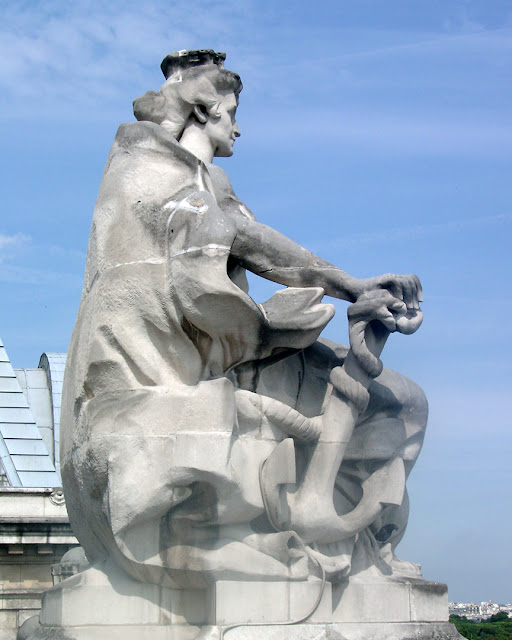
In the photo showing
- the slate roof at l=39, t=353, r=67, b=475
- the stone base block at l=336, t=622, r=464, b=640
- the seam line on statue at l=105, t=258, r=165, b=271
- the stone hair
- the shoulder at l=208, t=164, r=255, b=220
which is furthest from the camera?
the slate roof at l=39, t=353, r=67, b=475

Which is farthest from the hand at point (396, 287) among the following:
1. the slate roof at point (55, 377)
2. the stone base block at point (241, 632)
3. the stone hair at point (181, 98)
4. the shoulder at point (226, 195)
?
the slate roof at point (55, 377)

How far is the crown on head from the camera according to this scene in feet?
26.0

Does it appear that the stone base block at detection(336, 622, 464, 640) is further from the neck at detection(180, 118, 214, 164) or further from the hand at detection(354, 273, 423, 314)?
the neck at detection(180, 118, 214, 164)

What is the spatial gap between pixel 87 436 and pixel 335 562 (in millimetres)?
1917

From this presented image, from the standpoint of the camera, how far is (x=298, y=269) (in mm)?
7391

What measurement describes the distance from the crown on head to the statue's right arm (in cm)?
150

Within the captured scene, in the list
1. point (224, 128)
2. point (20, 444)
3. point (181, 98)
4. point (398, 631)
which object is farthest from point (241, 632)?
point (20, 444)

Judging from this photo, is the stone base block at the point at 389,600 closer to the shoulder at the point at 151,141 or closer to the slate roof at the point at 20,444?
the shoulder at the point at 151,141

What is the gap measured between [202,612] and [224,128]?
148 inches

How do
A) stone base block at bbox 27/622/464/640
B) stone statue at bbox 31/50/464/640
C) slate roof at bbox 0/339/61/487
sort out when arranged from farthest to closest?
slate roof at bbox 0/339/61/487 → stone statue at bbox 31/50/464/640 → stone base block at bbox 27/622/464/640

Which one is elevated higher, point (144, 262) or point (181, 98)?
point (181, 98)

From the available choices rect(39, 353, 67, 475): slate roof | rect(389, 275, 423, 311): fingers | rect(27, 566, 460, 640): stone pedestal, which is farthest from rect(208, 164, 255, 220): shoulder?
rect(39, 353, 67, 475): slate roof

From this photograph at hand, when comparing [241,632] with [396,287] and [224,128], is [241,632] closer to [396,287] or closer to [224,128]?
[396,287]

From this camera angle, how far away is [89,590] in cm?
661
